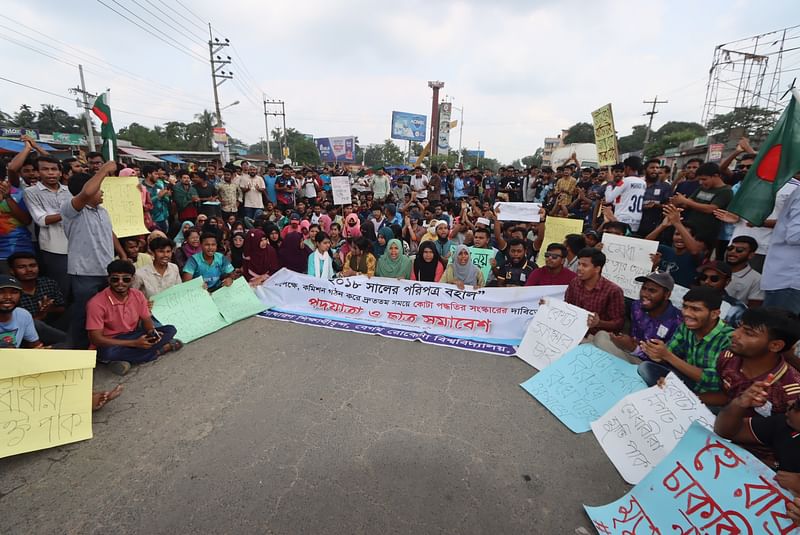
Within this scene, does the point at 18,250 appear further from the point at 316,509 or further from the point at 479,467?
the point at 479,467

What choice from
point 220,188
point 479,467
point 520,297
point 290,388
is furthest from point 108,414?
point 220,188

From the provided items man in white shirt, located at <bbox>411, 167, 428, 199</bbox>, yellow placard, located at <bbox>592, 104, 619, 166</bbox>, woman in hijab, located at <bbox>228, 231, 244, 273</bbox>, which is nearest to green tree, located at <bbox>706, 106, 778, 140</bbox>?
man in white shirt, located at <bbox>411, 167, 428, 199</bbox>

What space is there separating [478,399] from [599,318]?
1.74 meters

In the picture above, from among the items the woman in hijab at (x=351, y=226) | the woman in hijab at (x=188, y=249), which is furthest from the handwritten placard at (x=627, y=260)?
the woman in hijab at (x=188, y=249)

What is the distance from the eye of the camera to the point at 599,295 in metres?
4.05

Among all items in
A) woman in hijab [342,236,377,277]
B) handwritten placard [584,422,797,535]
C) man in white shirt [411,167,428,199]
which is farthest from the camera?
man in white shirt [411,167,428,199]

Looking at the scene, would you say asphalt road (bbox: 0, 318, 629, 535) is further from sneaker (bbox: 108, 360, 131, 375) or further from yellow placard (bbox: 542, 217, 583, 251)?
yellow placard (bbox: 542, 217, 583, 251)

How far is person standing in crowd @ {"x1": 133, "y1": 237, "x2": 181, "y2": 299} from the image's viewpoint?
4676mm

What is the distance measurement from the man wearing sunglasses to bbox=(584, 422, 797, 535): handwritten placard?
4.18 meters

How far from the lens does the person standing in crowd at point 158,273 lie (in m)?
4.68

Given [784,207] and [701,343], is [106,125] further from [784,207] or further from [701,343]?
[784,207]

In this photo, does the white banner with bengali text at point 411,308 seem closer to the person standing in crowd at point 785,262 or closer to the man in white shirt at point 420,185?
the person standing in crowd at point 785,262

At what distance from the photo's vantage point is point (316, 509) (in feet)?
7.23

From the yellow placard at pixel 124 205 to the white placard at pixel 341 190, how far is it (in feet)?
16.3
